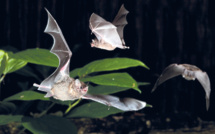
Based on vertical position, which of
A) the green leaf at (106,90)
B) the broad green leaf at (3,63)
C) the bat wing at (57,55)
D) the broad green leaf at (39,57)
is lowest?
the green leaf at (106,90)

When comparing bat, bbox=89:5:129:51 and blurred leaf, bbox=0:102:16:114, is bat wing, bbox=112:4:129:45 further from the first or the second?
blurred leaf, bbox=0:102:16:114

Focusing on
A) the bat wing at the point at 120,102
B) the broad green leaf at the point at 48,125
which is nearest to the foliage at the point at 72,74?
the broad green leaf at the point at 48,125

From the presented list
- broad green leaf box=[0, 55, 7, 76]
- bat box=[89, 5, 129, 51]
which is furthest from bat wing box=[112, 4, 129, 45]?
broad green leaf box=[0, 55, 7, 76]

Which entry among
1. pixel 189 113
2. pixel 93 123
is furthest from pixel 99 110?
pixel 189 113

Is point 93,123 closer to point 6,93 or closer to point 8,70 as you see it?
point 6,93

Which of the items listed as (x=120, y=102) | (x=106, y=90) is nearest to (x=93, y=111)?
(x=106, y=90)

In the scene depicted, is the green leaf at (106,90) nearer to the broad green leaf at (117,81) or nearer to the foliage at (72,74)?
the foliage at (72,74)
